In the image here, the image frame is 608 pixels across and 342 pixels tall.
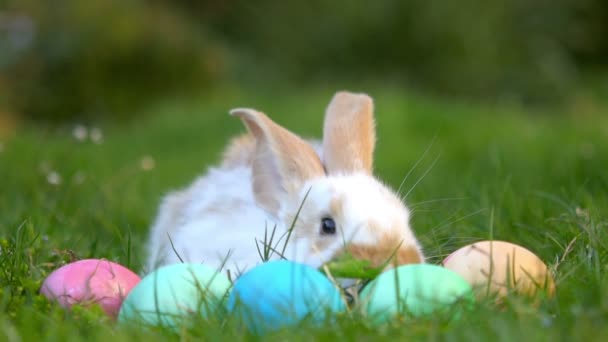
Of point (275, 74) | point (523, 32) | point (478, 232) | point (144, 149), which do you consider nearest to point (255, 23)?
point (275, 74)

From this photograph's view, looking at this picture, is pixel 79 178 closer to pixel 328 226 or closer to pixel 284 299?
pixel 328 226

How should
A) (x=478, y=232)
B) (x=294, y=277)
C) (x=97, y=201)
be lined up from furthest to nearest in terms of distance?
(x=97, y=201) < (x=478, y=232) < (x=294, y=277)

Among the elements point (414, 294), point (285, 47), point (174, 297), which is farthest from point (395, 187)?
point (285, 47)

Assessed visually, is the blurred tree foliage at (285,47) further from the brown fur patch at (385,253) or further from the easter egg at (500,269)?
the easter egg at (500,269)

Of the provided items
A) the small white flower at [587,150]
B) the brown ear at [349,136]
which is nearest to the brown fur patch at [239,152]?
the brown ear at [349,136]

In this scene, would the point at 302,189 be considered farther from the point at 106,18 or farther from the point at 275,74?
the point at 275,74

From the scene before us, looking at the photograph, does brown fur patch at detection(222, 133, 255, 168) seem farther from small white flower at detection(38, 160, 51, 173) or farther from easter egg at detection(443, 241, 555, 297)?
easter egg at detection(443, 241, 555, 297)
